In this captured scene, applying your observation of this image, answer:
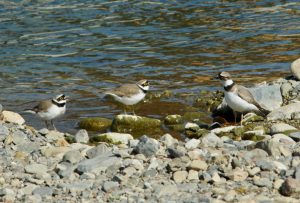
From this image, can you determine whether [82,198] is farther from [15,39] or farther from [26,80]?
[15,39]

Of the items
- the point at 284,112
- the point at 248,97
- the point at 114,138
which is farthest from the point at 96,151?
the point at 284,112

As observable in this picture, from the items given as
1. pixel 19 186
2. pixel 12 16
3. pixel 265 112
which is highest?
pixel 19 186

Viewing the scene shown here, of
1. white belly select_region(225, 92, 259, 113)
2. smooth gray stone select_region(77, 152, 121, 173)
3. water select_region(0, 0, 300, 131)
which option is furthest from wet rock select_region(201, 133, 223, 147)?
water select_region(0, 0, 300, 131)

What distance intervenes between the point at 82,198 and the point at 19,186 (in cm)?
100

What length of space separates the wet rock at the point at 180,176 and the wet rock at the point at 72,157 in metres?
1.65

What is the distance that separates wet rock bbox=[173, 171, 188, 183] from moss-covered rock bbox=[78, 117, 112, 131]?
500 cm

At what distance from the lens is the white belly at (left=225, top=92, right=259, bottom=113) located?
42.2 feet

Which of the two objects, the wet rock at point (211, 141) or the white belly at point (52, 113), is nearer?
the wet rock at point (211, 141)

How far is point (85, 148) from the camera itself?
10.6 metres

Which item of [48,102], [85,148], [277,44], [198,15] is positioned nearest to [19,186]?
[85,148]

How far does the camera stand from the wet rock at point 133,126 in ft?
43.3

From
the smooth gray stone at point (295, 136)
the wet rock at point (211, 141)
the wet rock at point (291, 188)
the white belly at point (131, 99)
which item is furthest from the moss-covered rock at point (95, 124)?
the wet rock at point (291, 188)

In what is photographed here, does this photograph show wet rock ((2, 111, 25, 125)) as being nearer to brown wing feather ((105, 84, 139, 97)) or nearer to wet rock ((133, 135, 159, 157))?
brown wing feather ((105, 84, 139, 97))

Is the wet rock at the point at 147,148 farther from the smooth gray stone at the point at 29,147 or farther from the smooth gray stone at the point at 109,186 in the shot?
the smooth gray stone at the point at 29,147
